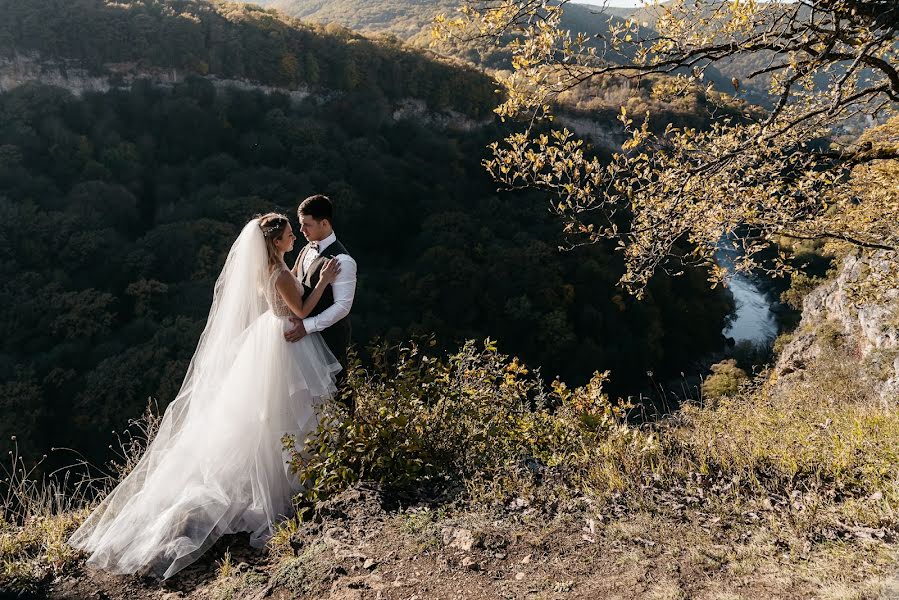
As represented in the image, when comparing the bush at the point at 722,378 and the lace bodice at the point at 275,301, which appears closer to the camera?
the lace bodice at the point at 275,301

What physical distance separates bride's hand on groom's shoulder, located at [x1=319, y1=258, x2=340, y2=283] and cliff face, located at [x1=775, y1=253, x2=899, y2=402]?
535 centimetres

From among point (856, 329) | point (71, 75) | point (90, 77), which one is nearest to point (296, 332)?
point (856, 329)

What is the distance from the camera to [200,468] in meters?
3.32

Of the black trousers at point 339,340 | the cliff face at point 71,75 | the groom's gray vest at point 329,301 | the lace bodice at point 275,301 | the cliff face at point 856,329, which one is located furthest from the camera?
the cliff face at point 71,75

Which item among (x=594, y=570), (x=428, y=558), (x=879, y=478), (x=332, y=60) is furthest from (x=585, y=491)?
(x=332, y=60)

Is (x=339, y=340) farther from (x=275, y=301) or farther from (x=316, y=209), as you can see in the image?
(x=316, y=209)

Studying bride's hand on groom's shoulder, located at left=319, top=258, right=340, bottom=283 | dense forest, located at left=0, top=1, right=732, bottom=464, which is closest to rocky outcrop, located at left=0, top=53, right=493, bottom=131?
dense forest, located at left=0, top=1, right=732, bottom=464

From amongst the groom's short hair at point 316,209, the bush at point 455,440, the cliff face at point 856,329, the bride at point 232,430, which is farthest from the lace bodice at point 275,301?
the cliff face at point 856,329

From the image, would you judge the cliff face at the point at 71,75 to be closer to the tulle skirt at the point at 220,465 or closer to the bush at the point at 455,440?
the tulle skirt at the point at 220,465

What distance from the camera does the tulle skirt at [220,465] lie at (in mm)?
2973

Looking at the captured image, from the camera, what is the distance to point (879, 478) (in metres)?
2.65

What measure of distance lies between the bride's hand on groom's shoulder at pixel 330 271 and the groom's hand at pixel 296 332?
1.11 ft

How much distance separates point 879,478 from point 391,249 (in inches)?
1523

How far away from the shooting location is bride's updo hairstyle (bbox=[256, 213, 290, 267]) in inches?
141
